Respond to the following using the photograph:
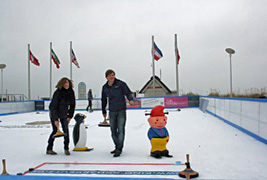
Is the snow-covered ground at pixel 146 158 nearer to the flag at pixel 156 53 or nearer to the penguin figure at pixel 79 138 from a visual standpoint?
the penguin figure at pixel 79 138

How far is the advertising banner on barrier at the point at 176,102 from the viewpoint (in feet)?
77.3

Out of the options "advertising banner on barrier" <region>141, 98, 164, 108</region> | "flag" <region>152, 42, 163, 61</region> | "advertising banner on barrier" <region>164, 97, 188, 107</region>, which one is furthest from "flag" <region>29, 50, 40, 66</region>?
"advertising banner on barrier" <region>164, 97, 188, 107</region>

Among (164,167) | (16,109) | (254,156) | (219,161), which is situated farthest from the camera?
(16,109)

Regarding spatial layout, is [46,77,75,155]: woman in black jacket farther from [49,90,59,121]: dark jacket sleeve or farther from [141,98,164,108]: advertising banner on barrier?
[141,98,164,108]: advertising banner on barrier

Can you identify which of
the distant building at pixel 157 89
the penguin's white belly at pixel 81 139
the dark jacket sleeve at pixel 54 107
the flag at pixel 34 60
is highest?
the flag at pixel 34 60

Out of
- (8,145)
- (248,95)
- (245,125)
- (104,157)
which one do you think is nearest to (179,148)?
(104,157)

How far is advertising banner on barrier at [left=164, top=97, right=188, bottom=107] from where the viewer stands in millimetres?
23548

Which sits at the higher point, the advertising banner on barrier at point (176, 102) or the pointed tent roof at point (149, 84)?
the pointed tent roof at point (149, 84)

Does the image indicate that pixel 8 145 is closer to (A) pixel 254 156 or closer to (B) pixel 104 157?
(B) pixel 104 157

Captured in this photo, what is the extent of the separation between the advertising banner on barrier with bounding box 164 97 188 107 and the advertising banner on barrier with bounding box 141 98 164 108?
1.45 ft

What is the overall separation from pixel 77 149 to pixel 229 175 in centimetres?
337

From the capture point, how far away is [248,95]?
20141 mm

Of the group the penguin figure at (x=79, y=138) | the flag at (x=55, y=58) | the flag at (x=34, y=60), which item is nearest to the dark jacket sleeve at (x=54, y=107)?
the penguin figure at (x=79, y=138)

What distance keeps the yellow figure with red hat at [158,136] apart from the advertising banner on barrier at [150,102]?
18.7m
